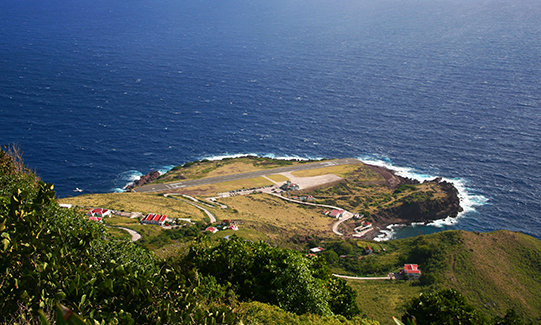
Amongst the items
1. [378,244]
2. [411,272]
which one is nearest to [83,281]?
[411,272]

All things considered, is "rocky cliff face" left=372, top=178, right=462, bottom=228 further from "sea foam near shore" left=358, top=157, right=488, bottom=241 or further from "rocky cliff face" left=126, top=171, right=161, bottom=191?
"rocky cliff face" left=126, top=171, right=161, bottom=191

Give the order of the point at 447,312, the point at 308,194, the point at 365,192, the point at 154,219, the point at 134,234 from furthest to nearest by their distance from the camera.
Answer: the point at 365,192 < the point at 308,194 < the point at 154,219 < the point at 134,234 < the point at 447,312

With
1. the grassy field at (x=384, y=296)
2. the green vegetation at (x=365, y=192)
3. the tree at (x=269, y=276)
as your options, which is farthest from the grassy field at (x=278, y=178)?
the tree at (x=269, y=276)

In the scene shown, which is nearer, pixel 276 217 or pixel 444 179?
pixel 276 217

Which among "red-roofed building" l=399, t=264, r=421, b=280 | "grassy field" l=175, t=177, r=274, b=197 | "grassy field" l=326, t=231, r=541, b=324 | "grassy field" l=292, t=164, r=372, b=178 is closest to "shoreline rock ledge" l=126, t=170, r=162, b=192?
"grassy field" l=175, t=177, r=274, b=197

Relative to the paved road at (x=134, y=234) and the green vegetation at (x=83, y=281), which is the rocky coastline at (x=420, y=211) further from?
the green vegetation at (x=83, y=281)

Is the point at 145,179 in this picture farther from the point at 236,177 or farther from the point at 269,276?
the point at 269,276
